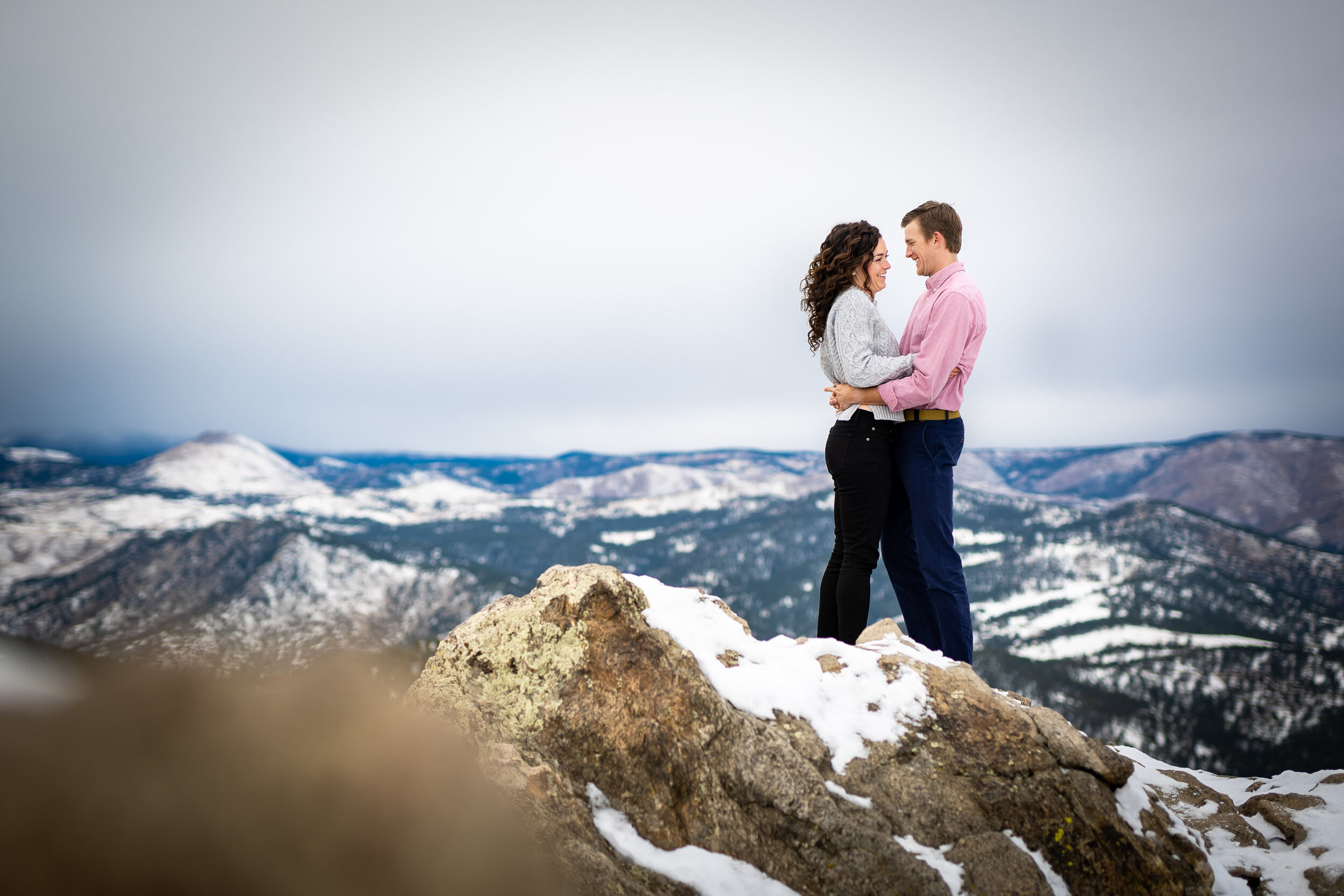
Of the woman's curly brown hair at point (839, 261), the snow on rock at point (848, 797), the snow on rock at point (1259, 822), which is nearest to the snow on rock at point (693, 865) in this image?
the snow on rock at point (848, 797)

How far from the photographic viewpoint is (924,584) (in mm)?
7047

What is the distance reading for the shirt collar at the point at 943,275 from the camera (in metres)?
6.61

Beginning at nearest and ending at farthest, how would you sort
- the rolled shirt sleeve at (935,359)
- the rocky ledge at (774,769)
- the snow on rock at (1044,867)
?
the rocky ledge at (774,769)
the snow on rock at (1044,867)
the rolled shirt sleeve at (935,359)

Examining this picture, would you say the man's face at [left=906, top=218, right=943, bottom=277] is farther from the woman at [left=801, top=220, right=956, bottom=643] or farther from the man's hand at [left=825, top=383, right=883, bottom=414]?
the man's hand at [left=825, top=383, right=883, bottom=414]

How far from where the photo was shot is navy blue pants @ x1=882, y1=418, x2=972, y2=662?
638 cm

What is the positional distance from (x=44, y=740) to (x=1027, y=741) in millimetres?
6415

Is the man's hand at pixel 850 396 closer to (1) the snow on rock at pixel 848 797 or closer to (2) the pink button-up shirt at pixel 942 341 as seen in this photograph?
(2) the pink button-up shirt at pixel 942 341

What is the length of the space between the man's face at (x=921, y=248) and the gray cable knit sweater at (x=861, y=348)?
31.0 inches

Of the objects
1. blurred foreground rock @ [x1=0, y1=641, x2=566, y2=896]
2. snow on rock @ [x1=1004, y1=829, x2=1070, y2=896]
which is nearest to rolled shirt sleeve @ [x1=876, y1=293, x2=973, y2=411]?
snow on rock @ [x1=1004, y1=829, x2=1070, y2=896]

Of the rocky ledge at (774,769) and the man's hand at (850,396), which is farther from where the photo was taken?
the man's hand at (850,396)

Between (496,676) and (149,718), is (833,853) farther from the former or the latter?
(149,718)

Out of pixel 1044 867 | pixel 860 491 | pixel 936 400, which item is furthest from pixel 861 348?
pixel 1044 867

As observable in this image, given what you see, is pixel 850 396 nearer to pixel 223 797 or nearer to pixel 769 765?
pixel 769 765

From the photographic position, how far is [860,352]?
6250 mm
